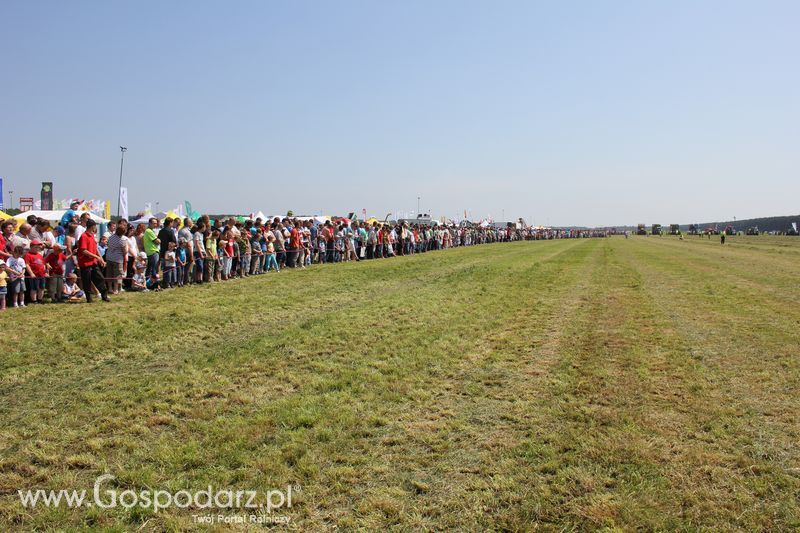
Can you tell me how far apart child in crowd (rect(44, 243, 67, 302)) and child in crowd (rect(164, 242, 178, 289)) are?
2481 mm

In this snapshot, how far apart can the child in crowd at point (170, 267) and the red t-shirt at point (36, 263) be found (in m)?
2.87

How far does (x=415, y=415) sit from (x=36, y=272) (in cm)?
990

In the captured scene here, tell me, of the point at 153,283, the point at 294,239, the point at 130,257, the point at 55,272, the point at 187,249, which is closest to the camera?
the point at 55,272

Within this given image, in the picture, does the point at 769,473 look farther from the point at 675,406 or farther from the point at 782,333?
the point at 782,333

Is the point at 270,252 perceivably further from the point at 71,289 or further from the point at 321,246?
the point at 71,289

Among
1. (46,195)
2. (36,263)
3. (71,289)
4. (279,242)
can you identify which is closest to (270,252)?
(279,242)

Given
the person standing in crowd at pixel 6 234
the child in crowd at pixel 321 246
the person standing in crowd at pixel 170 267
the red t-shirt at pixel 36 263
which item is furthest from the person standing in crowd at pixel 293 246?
the person standing in crowd at pixel 6 234

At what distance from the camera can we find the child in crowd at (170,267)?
→ 13.3 meters

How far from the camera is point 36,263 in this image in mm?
10812

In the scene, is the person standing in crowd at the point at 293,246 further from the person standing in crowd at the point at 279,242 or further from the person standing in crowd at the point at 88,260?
the person standing in crowd at the point at 88,260

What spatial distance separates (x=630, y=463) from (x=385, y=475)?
1918 millimetres

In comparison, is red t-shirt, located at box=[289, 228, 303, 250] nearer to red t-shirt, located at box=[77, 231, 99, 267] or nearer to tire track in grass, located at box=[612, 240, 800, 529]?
red t-shirt, located at box=[77, 231, 99, 267]

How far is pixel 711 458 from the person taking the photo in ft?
13.1

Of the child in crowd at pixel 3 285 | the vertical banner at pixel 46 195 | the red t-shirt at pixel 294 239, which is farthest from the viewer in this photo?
the vertical banner at pixel 46 195
